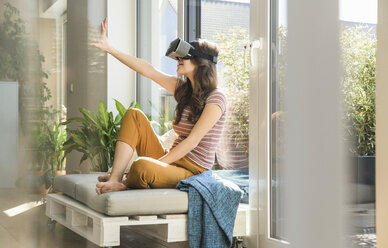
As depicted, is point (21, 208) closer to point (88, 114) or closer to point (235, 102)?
point (88, 114)

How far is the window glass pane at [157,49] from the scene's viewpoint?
288cm

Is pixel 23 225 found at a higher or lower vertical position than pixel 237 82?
lower

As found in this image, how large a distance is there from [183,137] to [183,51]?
0.37m

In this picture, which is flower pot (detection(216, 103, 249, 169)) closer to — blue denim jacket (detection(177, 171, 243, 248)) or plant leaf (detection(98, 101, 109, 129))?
blue denim jacket (detection(177, 171, 243, 248))

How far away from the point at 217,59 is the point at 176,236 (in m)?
0.86

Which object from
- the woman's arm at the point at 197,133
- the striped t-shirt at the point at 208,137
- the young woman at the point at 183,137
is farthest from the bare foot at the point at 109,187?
the striped t-shirt at the point at 208,137

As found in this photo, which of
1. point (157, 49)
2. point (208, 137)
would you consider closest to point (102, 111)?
point (208, 137)

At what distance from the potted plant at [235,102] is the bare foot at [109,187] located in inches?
23.4

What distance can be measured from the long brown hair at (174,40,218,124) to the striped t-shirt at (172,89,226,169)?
0.13 feet

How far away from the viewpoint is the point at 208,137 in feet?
6.48

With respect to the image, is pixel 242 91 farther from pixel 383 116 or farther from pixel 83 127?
pixel 83 127

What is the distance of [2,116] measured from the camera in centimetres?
62

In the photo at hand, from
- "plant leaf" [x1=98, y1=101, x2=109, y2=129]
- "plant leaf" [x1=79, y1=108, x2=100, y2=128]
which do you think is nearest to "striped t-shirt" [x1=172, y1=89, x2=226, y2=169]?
"plant leaf" [x1=98, y1=101, x2=109, y2=129]

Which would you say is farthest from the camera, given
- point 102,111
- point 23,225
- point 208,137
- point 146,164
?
point 208,137
